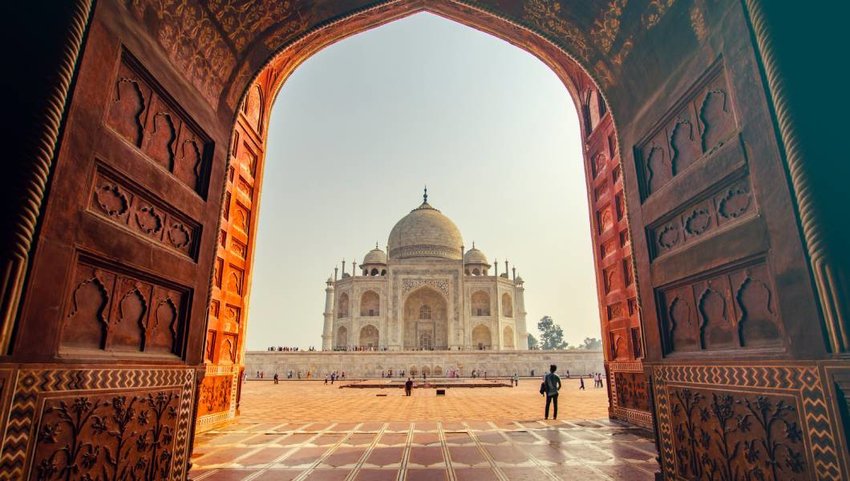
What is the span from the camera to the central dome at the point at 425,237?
4359 cm

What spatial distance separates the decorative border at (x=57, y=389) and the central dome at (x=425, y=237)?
3912 centimetres

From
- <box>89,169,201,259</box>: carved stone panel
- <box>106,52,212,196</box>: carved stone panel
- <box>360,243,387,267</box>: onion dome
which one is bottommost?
<box>89,169,201,259</box>: carved stone panel

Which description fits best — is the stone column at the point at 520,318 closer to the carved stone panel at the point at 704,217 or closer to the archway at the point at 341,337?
the archway at the point at 341,337

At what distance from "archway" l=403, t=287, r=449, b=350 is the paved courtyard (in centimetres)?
3042

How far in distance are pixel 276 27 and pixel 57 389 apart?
388cm

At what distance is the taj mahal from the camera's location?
3734 centimetres

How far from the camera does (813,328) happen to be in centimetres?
234

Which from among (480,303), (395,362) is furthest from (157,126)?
(480,303)

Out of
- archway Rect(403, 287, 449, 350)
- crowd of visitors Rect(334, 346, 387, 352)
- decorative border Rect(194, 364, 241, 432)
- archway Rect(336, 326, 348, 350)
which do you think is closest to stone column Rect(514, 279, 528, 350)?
archway Rect(403, 287, 449, 350)

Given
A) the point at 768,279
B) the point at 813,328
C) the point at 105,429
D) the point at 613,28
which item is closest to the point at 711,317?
the point at 768,279

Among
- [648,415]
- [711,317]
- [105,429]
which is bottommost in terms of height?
[648,415]

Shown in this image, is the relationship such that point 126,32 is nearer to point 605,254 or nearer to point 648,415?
point 648,415

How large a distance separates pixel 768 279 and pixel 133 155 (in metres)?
4.36

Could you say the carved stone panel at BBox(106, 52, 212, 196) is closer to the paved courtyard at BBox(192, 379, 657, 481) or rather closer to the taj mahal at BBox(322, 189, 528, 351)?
the paved courtyard at BBox(192, 379, 657, 481)
